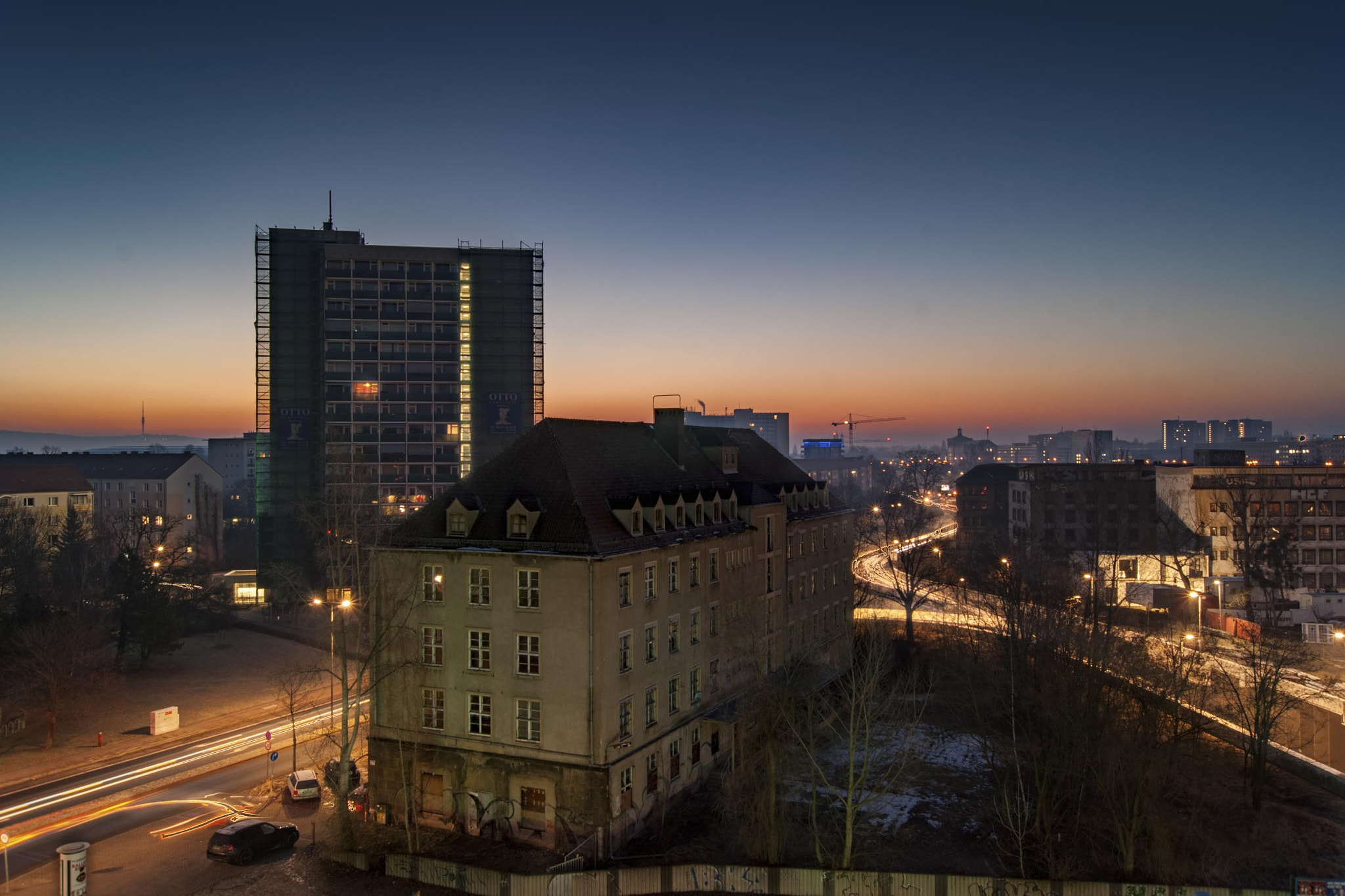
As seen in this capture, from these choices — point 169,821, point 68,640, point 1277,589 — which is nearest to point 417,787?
Result: point 169,821

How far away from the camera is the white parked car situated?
122 ft

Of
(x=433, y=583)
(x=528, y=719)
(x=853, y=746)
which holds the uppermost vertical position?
(x=433, y=583)

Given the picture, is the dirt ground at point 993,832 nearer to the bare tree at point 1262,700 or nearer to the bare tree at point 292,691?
the bare tree at point 1262,700

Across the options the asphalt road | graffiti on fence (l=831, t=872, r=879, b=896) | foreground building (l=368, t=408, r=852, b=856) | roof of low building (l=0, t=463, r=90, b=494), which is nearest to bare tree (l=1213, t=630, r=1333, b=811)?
foreground building (l=368, t=408, r=852, b=856)

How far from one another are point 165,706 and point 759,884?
42296mm

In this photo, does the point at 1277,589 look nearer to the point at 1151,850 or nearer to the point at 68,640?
the point at 1151,850

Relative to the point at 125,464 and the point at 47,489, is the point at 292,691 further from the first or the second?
the point at 125,464

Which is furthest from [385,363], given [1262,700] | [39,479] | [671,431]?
[1262,700]

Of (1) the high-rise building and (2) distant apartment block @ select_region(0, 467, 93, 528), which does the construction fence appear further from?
(2) distant apartment block @ select_region(0, 467, 93, 528)

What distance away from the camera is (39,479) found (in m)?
117

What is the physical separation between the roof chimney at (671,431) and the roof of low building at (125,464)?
12254 cm

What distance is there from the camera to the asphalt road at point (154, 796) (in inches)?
1284

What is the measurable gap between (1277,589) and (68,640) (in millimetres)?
98309

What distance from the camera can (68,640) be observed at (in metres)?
46.8
